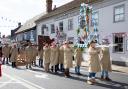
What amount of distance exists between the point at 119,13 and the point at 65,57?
11144mm

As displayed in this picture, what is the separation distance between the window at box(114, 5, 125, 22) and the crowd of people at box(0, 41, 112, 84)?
23.5ft

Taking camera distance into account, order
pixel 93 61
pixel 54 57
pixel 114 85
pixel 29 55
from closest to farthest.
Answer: pixel 114 85
pixel 93 61
pixel 54 57
pixel 29 55

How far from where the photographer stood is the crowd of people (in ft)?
48.7

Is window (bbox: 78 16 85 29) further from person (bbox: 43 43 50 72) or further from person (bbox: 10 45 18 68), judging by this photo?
person (bbox: 43 43 50 72)

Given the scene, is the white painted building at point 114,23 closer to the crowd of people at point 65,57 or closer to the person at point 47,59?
the crowd of people at point 65,57

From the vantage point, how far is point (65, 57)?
1736 centimetres

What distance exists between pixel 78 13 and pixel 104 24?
18.6 ft

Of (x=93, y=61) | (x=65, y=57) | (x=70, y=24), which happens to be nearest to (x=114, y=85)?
(x=93, y=61)

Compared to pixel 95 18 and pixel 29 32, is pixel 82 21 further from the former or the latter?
pixel 29 32

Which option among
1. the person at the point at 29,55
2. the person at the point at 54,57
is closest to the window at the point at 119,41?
the person at the point at 29,55

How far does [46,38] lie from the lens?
24.3 meters

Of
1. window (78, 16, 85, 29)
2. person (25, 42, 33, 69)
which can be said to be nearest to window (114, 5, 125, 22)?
window (78, 16, 85, 29)

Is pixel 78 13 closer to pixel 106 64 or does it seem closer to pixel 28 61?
pixel 28 61

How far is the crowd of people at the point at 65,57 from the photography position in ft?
48.7
